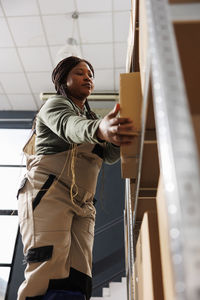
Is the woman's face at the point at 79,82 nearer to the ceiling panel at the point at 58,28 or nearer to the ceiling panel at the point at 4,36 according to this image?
the ceiling panel at the point at 58,28

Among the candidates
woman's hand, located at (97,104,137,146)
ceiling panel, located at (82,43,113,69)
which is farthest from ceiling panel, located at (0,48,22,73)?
woman's hand, located at (97,104,137,146)

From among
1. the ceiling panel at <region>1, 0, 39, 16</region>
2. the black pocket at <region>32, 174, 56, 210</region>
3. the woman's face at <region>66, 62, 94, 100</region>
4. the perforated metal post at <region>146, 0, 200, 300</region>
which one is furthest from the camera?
the ceiling panel at <region>1, 0, 39, 16</region>

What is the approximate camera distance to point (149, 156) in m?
0.85

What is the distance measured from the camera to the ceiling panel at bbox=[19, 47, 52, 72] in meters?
3.70

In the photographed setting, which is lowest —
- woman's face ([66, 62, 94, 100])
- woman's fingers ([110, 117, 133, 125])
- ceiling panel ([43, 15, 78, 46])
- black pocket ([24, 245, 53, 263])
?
black pocket ([24, 245, 53, 263])

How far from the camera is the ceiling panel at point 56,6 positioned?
3145mm

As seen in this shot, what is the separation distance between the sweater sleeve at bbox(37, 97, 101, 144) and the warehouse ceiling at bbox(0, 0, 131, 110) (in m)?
2.44

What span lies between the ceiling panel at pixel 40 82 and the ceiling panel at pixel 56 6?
3.20 ft

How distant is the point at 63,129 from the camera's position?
38.8 inches

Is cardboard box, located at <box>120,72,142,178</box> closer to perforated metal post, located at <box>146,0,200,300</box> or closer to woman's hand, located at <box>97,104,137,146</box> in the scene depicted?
woman's hand, located at <box>97,104,137,146</box>

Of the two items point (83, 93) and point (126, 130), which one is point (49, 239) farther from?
point (83, 93)

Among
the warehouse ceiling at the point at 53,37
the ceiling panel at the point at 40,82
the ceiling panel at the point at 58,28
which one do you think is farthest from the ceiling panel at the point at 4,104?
the ceiling panel at the point at 58,28

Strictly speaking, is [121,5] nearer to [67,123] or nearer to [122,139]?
[67,123]

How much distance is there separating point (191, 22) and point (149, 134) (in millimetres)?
306
